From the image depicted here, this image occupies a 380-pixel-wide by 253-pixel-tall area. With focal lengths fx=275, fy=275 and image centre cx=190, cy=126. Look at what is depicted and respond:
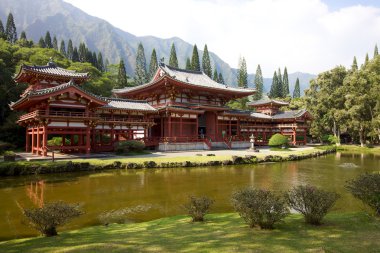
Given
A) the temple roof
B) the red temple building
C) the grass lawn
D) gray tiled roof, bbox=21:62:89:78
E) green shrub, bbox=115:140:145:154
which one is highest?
the temple roof

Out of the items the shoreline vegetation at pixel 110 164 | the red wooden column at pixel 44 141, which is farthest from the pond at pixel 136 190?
the red wooden column at pixel 44 141

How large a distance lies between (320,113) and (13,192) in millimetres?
54193

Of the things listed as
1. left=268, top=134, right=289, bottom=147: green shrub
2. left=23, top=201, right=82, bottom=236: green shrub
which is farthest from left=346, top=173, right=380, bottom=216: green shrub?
left=268, top=134, right=289, bottom=147: green shrub

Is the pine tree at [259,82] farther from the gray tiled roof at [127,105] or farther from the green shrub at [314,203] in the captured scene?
the green shrub at [314,203]

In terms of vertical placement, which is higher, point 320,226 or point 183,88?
point 183,88

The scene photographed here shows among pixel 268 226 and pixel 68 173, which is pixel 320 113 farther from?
pixel 268 226

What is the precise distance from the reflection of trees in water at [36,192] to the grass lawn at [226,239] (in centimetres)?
607

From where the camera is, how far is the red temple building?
26.3 metres

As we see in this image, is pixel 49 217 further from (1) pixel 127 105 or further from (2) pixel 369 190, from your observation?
(1) pixel 127 105

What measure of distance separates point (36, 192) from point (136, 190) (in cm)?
501

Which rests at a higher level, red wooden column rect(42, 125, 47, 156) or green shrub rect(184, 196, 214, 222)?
red wooden column rect(42, 125, 47, 156)

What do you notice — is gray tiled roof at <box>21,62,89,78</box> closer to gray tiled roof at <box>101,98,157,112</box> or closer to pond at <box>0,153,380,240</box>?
gray tiled roof at <box>101,98,157,112</box>

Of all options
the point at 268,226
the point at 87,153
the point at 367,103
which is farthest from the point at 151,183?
the point at 367,103

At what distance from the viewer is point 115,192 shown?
13906 mm
